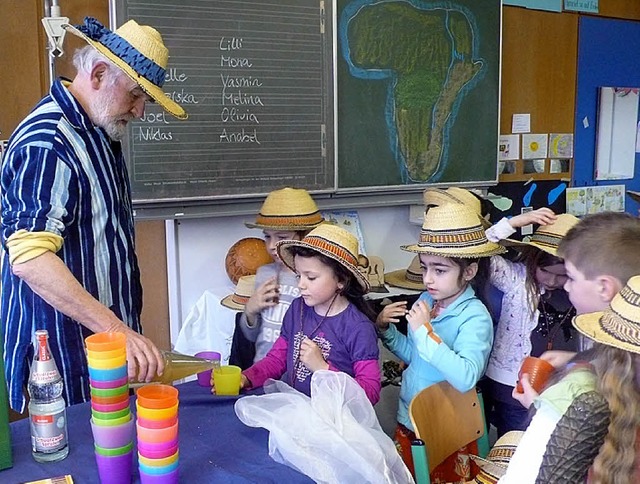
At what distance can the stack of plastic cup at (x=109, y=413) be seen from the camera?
1.15 metres

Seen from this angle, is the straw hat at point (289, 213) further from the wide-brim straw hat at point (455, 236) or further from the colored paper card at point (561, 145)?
the colored paper card at point (561, 145)

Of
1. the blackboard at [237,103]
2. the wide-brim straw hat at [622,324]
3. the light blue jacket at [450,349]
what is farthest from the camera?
the blackboard at [237,103]

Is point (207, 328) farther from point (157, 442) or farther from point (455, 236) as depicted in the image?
point (157, 442)

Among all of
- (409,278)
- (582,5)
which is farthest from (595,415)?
(582,5)

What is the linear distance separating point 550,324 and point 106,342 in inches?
61.8

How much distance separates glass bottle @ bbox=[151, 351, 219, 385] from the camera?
4.75 ft

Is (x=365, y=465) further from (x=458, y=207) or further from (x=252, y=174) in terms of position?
(x=252, y=174)

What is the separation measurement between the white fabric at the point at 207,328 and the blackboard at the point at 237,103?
1.56ft

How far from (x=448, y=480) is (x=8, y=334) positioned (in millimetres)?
1285

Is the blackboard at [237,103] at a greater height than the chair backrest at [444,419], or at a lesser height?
greater

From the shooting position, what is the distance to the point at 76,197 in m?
1.68

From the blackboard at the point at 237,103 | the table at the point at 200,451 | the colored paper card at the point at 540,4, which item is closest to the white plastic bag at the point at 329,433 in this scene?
the table at the point at 200,451

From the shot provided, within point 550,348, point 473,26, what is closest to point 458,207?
point 550,348

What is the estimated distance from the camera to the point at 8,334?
5.76ft
